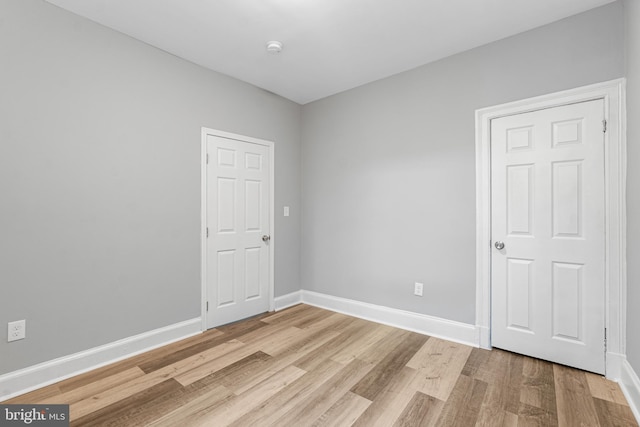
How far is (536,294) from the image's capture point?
93.2 inches

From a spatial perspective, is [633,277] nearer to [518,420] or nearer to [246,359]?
[518,420]

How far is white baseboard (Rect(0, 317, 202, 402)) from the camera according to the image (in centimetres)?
190

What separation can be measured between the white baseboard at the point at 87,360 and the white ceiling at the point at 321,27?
2555 millimetres

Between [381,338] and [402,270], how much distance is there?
72 cm

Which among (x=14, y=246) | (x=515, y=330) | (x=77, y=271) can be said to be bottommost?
(x=515, y=330)

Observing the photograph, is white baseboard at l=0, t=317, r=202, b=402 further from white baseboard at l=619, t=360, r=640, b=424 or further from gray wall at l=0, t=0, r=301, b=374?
white baseboard at l=619, t=360, r=640, b=424

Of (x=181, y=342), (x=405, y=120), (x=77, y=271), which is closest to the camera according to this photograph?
(x=77, y=271)

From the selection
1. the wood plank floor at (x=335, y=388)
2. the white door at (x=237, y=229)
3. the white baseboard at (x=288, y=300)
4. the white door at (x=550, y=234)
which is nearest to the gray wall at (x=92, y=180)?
the white door at (x=237, y=229)

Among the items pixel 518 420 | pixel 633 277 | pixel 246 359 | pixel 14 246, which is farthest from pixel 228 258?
pixel 633 277

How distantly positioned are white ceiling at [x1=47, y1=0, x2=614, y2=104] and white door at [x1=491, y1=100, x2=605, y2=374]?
2.56 ft

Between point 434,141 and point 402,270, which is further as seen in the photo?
point 402,270

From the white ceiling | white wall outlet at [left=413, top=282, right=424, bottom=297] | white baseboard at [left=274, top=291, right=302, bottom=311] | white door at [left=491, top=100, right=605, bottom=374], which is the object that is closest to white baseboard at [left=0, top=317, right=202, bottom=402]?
white baseboard at [left=274, top=291, right=302, bottom=311]

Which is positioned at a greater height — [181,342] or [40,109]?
[40,109]

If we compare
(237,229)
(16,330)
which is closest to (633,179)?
(237,229)
